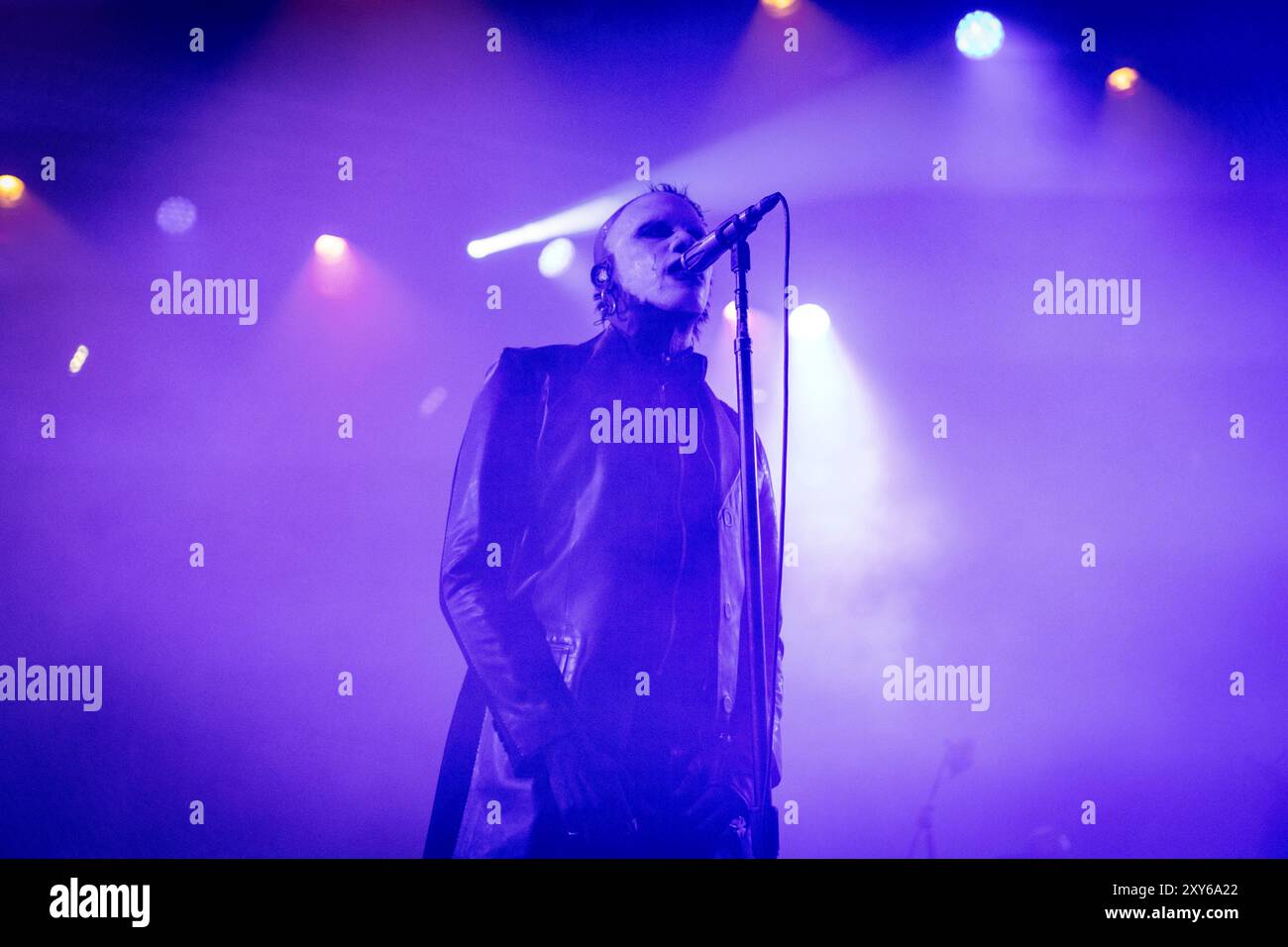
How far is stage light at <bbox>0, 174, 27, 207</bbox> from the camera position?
2.94 meters

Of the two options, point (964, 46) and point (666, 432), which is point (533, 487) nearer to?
point (666, 432)

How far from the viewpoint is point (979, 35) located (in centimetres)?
301

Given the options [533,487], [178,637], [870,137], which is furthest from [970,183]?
[178,637]

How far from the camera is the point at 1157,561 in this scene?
9.66 ft

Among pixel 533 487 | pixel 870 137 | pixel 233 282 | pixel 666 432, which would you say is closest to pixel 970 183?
Answer: pixel 870 137

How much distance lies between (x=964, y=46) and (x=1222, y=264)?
3.47 ft

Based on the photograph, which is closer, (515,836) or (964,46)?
(515,836)

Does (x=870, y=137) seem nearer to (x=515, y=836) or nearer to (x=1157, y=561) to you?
(x=1157, y=561)

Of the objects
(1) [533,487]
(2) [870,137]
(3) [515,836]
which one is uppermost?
(2) [870,137]

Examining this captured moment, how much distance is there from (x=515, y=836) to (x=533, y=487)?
1.01 meters

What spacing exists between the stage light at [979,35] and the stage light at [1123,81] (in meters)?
0.36

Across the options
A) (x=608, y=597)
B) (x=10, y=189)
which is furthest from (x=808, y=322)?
(x=10, y=189)

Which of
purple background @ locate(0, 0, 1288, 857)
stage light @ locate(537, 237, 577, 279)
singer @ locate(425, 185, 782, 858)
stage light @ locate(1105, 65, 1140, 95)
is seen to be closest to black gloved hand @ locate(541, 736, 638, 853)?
singer @ locate(425, 185, 782, 858)

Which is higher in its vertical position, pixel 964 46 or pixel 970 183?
pixel 964 46
